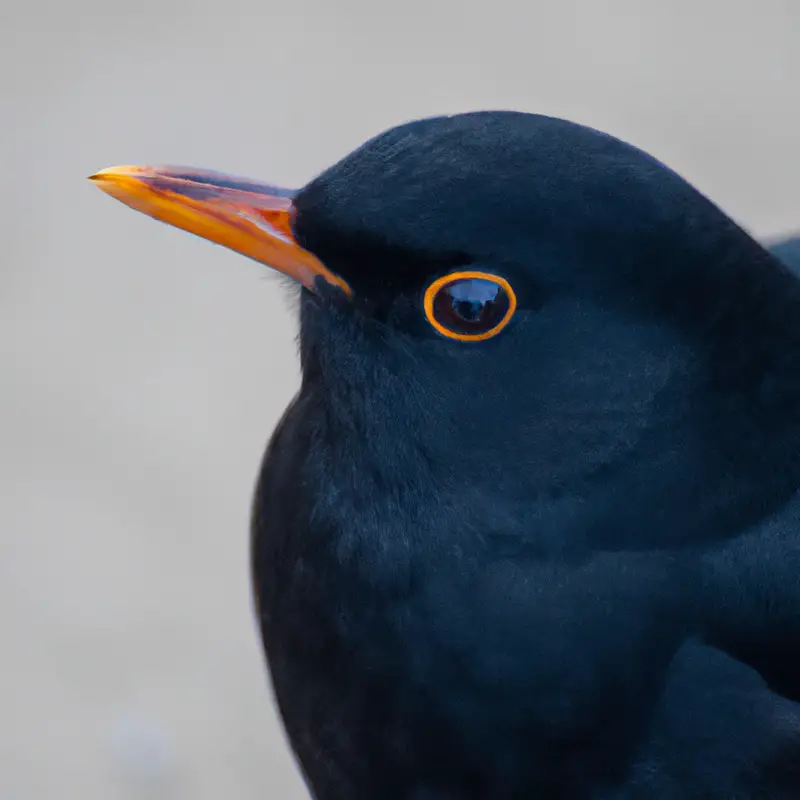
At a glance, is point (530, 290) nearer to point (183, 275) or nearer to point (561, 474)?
point (561, 474)

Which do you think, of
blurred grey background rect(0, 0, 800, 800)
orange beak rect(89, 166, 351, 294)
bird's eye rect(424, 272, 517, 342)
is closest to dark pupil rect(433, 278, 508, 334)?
bird's eye rect(424, 272, 517, 342)

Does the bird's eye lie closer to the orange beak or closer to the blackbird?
the blackbird

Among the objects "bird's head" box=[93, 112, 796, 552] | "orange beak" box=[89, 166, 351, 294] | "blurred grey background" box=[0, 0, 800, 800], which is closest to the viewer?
"bird's head" box=[93, 112, 796, 552]

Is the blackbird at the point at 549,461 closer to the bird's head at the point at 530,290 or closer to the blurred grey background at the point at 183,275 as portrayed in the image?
the bird's head at the point at 530,290

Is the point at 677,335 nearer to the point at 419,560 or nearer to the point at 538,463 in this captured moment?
the point at 538,463

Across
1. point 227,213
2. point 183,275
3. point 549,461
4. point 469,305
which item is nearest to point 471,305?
point 469,305

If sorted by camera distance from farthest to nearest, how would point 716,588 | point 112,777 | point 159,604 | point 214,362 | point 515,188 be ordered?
A: point 214,362, point 159,604, point 112,777, point 716,588, point 515,188

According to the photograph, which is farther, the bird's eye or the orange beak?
the orange beak

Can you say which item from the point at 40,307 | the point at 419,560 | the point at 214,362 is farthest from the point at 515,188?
the point at 40,307
